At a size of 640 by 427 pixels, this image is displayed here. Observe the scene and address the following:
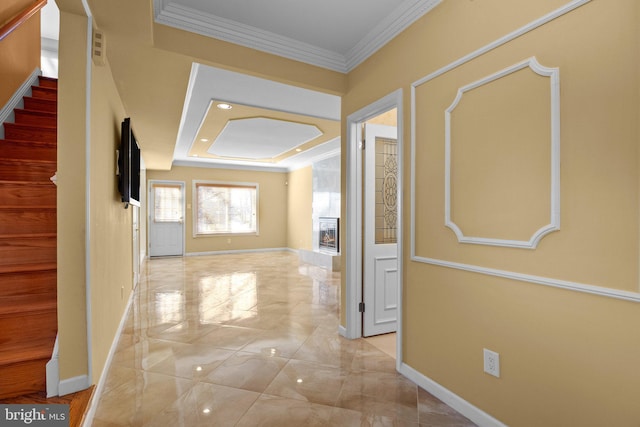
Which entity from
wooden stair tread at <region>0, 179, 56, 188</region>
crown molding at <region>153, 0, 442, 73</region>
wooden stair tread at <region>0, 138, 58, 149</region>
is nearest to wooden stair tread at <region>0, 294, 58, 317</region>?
wooden stair tread at <region>0, 179, 56, 188</region>

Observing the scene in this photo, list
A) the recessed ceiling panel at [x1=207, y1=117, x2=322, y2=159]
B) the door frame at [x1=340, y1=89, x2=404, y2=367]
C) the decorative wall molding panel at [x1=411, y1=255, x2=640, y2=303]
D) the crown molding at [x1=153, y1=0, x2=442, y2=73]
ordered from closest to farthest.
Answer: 1. the decorative wall molding panel at [x1=411, y1=255, x2=640, y2=303]
2. the crown molding at [x1=153, y1=0, x2=442, y2=73]
3. the door frame at [x1=340, y1=89, x2=404, y2=367]
4. the recessed ceiling panel at [x1=207, y1=117, x2=322, y2=159]

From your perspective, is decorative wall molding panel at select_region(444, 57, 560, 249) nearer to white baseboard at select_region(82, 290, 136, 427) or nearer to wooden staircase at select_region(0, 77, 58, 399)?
white baseboard at select_region(82, 290, 136, 427)

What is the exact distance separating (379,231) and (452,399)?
153 centimetres

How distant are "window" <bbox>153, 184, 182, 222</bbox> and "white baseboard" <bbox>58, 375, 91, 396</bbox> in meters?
6.91

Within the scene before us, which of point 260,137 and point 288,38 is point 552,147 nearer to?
point 288,38

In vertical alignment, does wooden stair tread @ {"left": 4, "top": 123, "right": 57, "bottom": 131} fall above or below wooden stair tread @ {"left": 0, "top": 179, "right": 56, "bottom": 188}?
above

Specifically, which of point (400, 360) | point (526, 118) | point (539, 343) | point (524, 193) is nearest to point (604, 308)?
point (539, 343)

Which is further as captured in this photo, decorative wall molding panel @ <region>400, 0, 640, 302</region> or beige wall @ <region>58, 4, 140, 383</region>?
beige wall @ <region>58, 4, 140, 383</region>

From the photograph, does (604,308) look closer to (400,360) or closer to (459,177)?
(459,177)

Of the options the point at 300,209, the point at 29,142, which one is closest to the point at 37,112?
the point at 29,142

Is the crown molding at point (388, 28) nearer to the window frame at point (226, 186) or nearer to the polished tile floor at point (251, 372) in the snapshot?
the polished tile floor at point (251, 372)

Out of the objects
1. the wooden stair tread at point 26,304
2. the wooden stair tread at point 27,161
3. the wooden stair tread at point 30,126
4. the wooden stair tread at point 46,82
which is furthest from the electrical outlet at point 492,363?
the wooden stair tread at point 46,82

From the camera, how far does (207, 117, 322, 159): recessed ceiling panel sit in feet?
16.1

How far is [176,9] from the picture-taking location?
7.15ft
